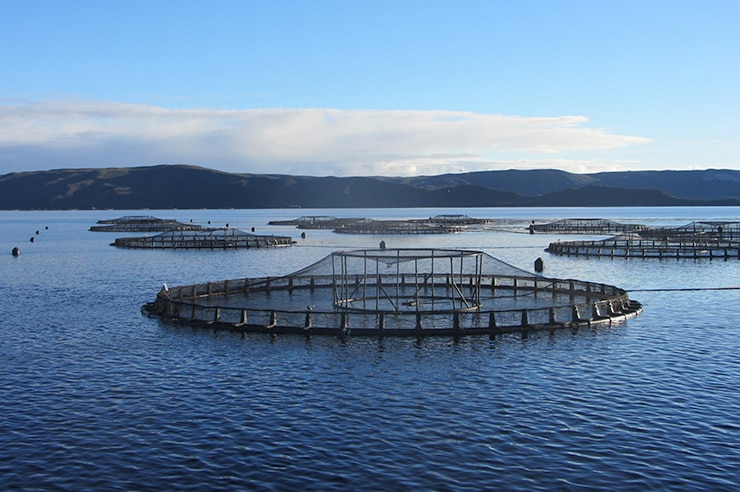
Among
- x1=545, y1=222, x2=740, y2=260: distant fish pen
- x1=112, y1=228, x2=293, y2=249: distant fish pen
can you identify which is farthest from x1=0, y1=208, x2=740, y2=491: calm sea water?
x1=112, y1=228, x2=293, y2=249: distant fish pen

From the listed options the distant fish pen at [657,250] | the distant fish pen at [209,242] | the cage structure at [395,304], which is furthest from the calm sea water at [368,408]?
the distant fish pen at [209,242]

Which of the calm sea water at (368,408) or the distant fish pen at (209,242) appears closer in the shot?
the calm sea water at (368,408)

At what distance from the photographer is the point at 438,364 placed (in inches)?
1303

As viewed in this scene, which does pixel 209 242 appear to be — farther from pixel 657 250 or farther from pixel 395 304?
pixel 395 304

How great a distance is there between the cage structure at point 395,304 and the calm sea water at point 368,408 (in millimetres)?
1375

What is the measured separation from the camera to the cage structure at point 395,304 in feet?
132

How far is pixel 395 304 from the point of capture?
163ft

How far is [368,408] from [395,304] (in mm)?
23319

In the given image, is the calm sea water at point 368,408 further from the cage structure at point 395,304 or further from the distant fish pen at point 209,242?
the distant fish pen at point 209,242

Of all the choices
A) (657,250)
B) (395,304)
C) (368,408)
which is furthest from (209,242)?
(368,408)

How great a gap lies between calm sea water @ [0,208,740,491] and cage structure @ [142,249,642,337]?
1.38 meters

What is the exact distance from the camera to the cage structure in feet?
132

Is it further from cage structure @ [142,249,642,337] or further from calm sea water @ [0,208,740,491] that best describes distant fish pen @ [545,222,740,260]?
calm sea water @ [0,208,740,491]

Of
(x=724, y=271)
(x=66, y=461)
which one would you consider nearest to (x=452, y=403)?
(x=66, y=461)
